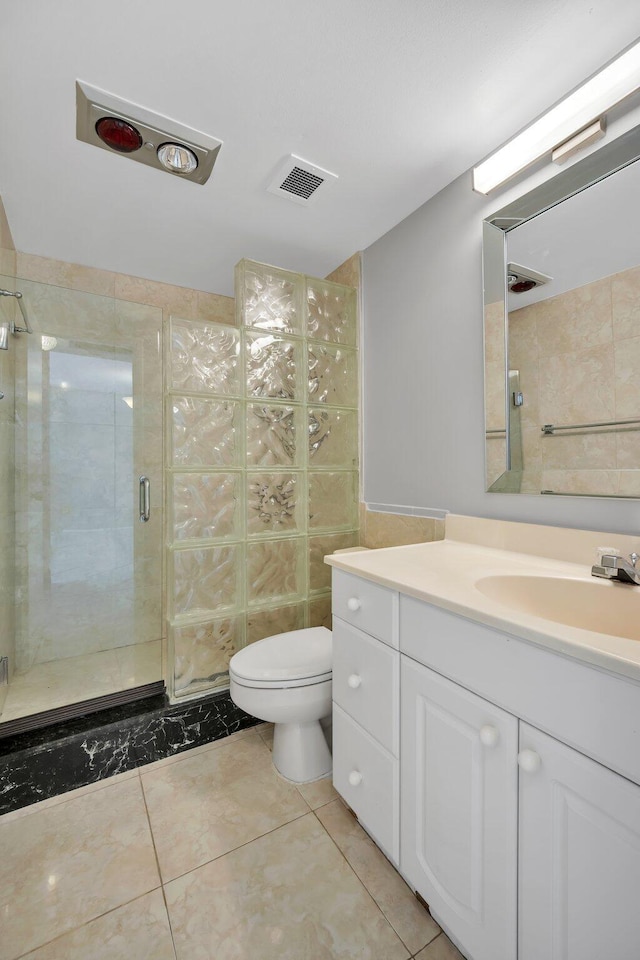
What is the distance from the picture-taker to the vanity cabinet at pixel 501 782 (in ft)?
1.93

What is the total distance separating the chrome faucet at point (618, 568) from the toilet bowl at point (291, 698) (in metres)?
0.89

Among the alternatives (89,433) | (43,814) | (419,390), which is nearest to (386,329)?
(419,390)

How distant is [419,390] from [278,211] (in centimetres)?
98

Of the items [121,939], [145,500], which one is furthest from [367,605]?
[145,500]

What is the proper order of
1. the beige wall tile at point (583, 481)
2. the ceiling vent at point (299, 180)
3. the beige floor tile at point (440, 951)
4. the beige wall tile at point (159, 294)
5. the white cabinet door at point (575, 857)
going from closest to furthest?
the white cabinet door at point (575, 857) → the beige floor tile at point (440, 951) → the beige wall tile at point (583, 481) → the ceiling vent at point (299, 180) → the beige wall tile at point (159, 294)

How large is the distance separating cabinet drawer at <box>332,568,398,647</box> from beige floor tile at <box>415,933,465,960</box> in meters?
0.66

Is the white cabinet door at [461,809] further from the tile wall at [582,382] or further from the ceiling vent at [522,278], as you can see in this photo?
the ceiling vent at [522,278]

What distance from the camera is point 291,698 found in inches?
53.7

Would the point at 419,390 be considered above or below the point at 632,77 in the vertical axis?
below

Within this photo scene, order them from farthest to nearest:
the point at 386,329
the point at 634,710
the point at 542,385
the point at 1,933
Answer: the point at 386,329
the point at 542,385
the point at 1,933
the point at 634,710

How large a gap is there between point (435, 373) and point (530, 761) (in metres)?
1.36

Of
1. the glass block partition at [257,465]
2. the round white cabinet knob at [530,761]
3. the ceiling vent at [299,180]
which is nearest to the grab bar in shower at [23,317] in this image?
the glass block partition at [257,465]

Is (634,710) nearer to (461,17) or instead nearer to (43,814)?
(461,17)

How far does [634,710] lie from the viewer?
56 cm
